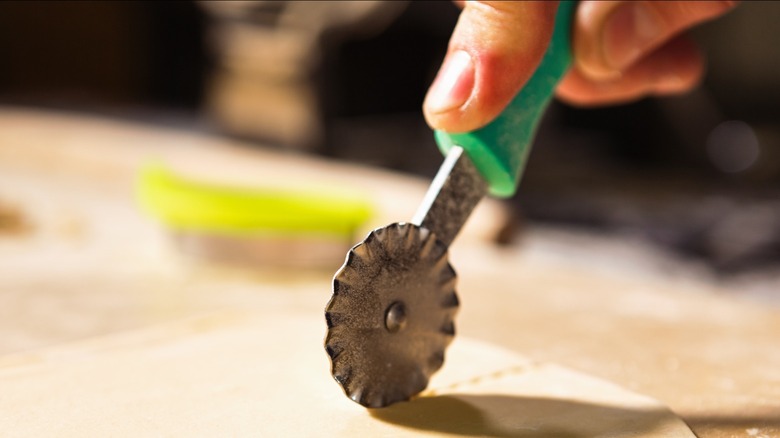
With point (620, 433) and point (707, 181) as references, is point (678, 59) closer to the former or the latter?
point (620, 433)

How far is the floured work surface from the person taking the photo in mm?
776

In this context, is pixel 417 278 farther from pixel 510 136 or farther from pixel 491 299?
pixel 491 299

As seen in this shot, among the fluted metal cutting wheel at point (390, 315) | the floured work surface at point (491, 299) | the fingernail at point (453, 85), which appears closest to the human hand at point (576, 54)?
the fingernail at point (453, 85)

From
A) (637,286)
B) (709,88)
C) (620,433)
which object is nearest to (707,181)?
(709,88)

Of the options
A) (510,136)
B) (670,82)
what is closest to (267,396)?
(510,136)

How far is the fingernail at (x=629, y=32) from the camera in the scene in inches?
33.4

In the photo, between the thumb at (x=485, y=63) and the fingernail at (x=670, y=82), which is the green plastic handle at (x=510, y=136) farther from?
the fingernail at (x=670, y=82)

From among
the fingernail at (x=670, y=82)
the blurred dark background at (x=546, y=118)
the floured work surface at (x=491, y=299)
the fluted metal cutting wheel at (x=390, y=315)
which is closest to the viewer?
the fluted metal cutting wheel at (x=390, y=315)

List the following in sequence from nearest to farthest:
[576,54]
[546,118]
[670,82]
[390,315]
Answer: [390,315]
[576,54]
[670,82]
[546,118]

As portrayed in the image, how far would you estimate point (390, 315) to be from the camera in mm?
598

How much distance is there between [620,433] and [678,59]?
521 mm

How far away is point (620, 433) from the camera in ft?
2.00

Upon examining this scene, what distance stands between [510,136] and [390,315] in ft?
0.60

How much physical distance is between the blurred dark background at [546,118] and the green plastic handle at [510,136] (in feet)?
3.46
